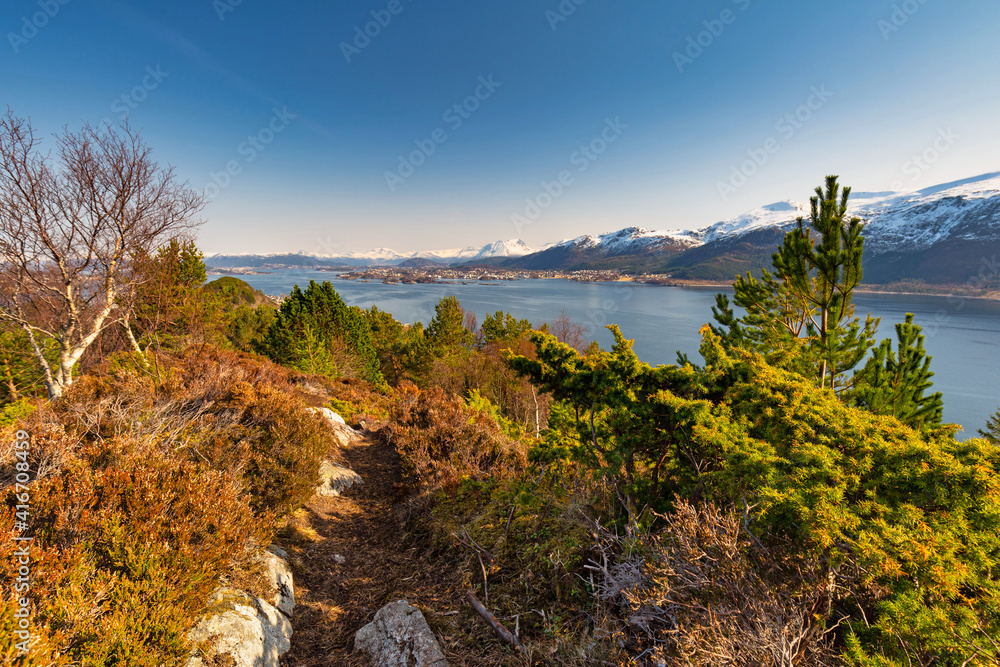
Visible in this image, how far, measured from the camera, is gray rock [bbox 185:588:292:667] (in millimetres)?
2793

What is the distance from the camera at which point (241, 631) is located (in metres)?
2.98

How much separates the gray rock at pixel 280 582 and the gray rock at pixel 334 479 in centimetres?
203

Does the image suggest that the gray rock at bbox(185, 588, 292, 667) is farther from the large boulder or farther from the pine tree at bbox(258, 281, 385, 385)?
the pine tree at bbox(258, 281, 385, 385)

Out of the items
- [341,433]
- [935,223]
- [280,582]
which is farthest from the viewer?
[935,223]

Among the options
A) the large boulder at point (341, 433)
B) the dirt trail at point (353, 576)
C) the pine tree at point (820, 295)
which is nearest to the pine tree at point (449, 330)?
the large boulder at point (341, 433)

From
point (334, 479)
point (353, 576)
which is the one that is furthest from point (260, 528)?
point (334, 479)

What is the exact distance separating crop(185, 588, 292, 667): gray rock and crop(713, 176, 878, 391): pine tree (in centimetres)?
704

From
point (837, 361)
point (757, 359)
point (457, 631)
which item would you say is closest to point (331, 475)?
point (457, 631)

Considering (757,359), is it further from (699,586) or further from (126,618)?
(126,618)

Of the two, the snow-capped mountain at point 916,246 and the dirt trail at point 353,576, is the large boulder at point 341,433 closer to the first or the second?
the dirt trail at point 353,576

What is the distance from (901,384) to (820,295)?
1981mm

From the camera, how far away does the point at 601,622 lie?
2922 millimetres

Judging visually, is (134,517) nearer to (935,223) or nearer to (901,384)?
(901,384)

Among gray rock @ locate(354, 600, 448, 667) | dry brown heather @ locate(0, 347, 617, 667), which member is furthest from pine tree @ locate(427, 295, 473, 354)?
gray rock @ locate(354, 600, 448, 667)
